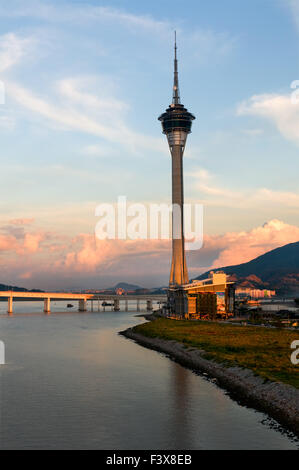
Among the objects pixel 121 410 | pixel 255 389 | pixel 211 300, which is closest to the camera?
pixel 121 410

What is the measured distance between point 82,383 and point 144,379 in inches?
292

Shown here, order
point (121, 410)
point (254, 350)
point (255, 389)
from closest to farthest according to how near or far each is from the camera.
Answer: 1. point (121, 410)
2. point (255, 389)
3. point (254, 350)

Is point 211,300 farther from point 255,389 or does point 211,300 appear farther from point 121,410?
point 121,410

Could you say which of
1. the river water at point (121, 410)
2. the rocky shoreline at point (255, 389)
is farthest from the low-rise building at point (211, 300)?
the river water at point (121, 410)

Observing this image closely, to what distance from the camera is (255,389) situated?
1954 inches

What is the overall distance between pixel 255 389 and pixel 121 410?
43.9ft

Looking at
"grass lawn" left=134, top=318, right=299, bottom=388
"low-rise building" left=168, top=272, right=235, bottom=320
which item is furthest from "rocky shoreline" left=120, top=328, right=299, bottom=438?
"low-rise building" left=168, top=272, right=235, bottom=320

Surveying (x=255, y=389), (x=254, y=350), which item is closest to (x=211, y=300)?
(x=254, y=350)

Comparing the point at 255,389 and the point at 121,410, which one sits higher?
the point at 255,389

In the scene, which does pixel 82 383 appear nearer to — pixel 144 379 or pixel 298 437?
pixel 144 379

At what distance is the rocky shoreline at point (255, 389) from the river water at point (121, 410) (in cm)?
137

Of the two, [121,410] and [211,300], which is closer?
[121,410]

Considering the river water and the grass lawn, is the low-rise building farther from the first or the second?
the river water
